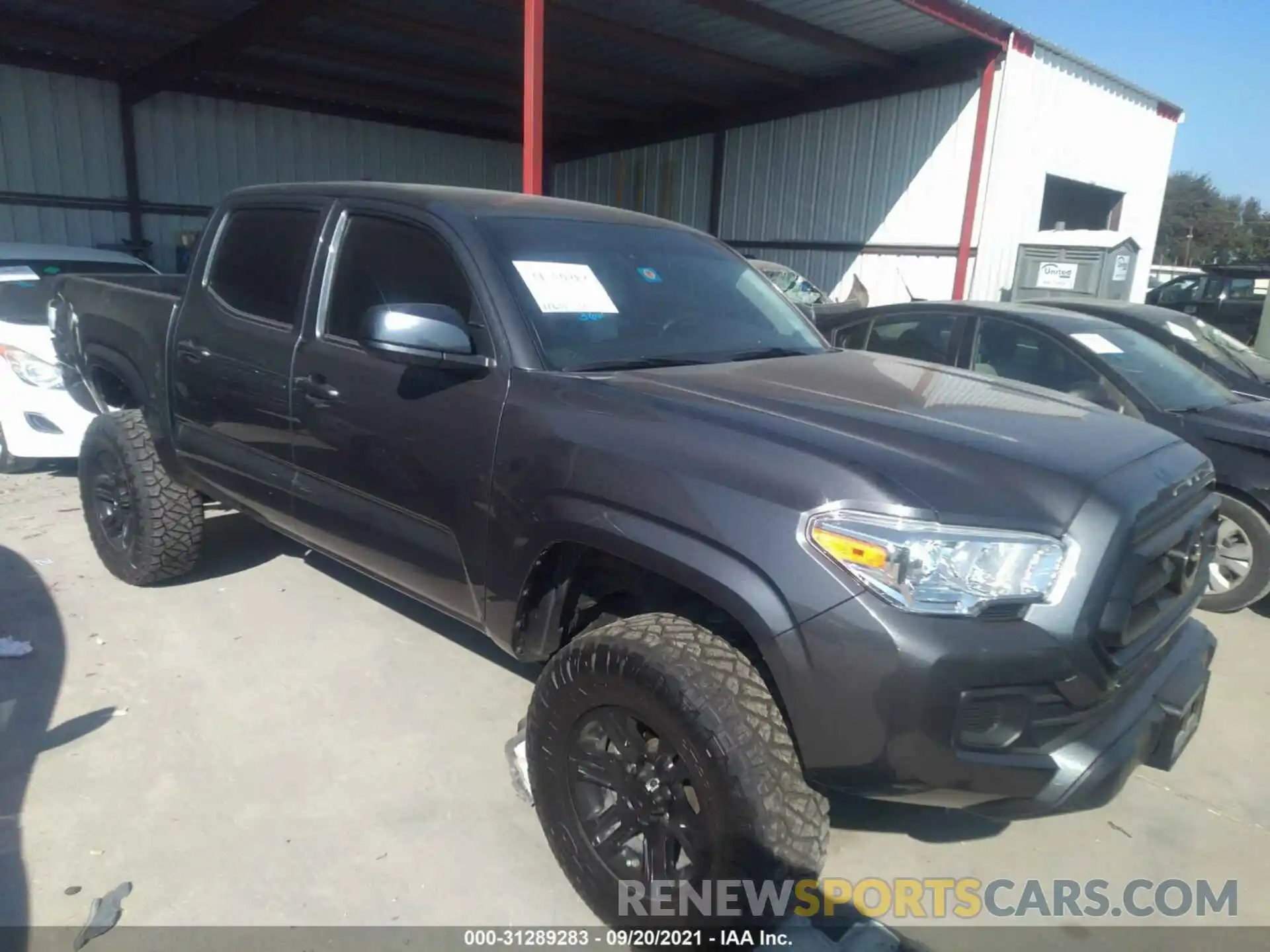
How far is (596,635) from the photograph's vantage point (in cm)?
229

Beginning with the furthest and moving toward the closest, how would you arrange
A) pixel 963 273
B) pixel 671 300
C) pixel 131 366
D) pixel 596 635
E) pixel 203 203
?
pixel 203 203
pixel 963 273
pixel 131 366
pixel 671 300
pixel 596 635

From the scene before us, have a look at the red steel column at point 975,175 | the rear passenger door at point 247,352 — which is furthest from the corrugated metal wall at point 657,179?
the rear passenger door at point 247,352

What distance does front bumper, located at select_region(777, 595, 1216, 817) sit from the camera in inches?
72.2

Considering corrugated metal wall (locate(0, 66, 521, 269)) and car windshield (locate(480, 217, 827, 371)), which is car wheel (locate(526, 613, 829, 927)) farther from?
corrugated metal wall (locate(0, 66, 521, 269))

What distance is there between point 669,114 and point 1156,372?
12924 millimetres

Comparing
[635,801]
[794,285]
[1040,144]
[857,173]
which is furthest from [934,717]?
[857,173]

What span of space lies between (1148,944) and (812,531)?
1644mm

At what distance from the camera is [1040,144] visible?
488 inches

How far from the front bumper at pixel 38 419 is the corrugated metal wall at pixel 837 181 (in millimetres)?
10869

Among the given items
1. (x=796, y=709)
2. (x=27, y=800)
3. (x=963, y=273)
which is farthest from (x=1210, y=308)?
(x=27, y=800)

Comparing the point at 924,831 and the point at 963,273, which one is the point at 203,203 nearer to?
the point at 963,273

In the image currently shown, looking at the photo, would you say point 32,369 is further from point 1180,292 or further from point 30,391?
point 1180,292

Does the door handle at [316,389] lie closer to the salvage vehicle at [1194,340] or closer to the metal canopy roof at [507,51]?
the salvage vehicle at [1194,340]

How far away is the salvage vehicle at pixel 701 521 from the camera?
→ 1892mm
